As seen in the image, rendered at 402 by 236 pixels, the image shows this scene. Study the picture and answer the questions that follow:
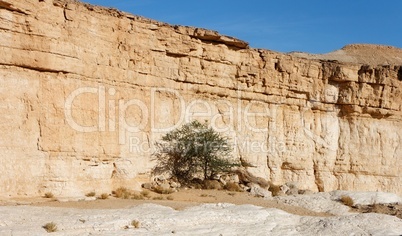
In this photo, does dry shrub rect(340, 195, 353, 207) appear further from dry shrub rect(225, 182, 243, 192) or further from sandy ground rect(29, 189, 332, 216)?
dry shrub rect(225, 182, 243, 192)

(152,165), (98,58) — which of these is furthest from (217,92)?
(98,58)

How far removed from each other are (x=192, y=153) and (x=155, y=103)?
8.05 feet

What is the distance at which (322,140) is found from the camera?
76.0 feet

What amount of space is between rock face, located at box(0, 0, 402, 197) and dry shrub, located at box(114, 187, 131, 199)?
0.80ft

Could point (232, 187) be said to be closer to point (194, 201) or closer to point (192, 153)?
point (192, 153)

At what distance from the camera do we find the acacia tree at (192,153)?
18.3 metres

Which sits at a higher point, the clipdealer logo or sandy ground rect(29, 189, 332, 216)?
the clipdealer logo

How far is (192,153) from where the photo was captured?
1908 cm

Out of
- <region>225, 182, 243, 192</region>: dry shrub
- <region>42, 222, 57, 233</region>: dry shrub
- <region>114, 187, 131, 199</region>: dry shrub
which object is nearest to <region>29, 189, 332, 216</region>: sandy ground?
<region>114, 187, 131, 199</region>: dry shrub

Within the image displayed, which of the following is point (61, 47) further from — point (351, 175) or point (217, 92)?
point (351, 175)

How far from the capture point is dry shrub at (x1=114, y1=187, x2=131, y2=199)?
15.3m

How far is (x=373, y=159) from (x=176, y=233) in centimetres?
1664

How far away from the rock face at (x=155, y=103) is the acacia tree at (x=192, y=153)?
0.45 m

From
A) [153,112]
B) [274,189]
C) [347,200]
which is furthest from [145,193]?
[347,200]
